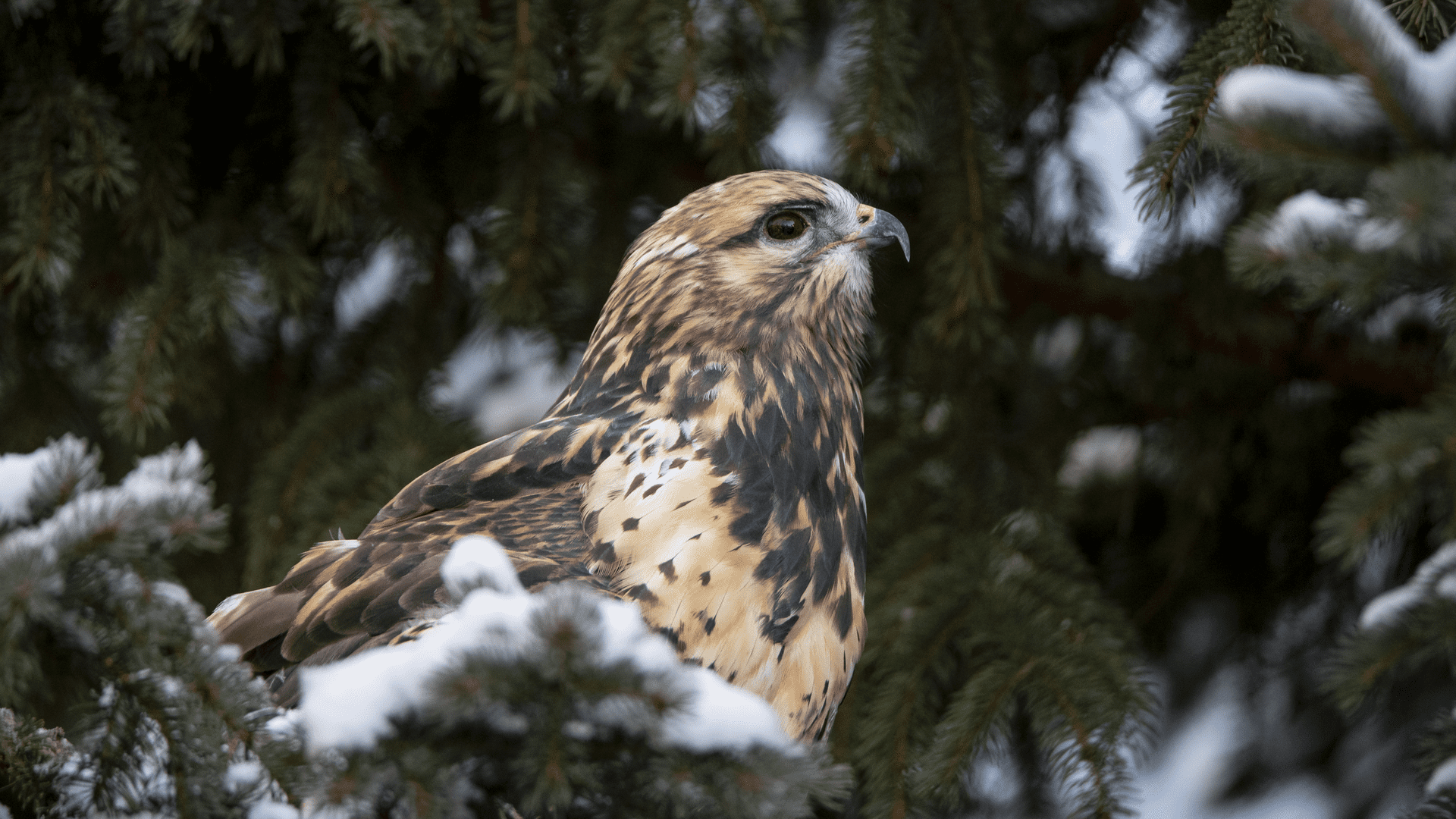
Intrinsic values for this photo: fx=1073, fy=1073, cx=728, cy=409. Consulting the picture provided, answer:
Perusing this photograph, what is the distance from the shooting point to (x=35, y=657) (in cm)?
117

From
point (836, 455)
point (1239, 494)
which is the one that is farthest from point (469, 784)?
point (1239, 494)

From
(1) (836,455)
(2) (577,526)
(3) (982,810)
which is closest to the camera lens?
(2) (577,526)

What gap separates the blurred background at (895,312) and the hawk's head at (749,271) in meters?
0.27

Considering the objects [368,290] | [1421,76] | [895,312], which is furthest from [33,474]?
[368,290]

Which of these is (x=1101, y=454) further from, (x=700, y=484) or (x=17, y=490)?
(x=17, y=490)

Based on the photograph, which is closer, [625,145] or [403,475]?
[403,475]

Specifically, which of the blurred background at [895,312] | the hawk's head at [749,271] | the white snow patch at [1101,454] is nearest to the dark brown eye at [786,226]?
the hawk's head at [749,271]

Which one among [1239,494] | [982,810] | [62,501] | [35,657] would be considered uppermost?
[62,501]

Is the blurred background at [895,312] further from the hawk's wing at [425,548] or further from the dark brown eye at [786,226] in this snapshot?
the hawk's wing at [425,548]

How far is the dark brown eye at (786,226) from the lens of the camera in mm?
2383

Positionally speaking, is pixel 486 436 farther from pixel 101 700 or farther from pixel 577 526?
pixel 101 700

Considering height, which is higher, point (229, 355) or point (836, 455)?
point (229, 355)

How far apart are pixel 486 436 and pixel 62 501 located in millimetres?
2508

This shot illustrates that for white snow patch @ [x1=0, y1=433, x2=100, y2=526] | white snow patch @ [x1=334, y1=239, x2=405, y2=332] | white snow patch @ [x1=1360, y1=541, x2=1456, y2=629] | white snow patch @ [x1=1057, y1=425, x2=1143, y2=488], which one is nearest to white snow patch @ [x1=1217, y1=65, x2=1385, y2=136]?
white snow patch @ [x1=1360, y1=541, x2=1456, y2=629]
